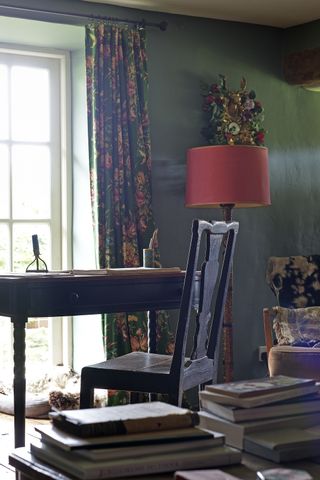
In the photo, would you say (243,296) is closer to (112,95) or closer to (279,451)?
(112,95)

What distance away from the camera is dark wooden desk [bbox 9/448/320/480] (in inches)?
60.8

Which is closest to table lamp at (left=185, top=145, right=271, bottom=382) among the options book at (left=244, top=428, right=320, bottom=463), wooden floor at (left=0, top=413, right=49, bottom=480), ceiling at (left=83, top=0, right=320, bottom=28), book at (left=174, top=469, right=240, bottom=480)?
ceiling at (left=83, top=0, right=320, bottom=28)

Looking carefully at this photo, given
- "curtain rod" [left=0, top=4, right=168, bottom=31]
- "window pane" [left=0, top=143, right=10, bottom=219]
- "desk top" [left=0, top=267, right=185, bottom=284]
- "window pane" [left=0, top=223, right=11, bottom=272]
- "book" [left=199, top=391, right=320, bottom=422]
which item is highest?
"curtain rod" [left=0, top=4, right=168, bottom=31]

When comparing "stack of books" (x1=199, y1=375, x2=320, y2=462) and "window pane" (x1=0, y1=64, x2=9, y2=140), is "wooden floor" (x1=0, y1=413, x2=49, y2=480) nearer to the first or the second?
"window pane" (x1=0, y1=64, x2=9, y2=140)

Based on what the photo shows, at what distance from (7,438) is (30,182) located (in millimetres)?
1588

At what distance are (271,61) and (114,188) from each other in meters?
1.62

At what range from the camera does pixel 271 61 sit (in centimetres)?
567

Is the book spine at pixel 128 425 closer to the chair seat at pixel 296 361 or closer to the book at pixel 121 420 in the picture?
the book at pixel 121 420

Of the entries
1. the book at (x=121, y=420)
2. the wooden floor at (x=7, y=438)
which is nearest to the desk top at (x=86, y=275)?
the wooden floor at (x=7, y=438)

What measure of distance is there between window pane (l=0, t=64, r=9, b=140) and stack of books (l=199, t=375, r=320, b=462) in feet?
11.1

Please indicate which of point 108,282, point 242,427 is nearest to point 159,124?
point 108,282

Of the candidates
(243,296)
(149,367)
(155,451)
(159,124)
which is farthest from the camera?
(243,296)

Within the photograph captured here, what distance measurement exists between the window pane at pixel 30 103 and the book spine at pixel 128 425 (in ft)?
11.8

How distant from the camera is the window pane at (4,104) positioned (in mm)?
4969
